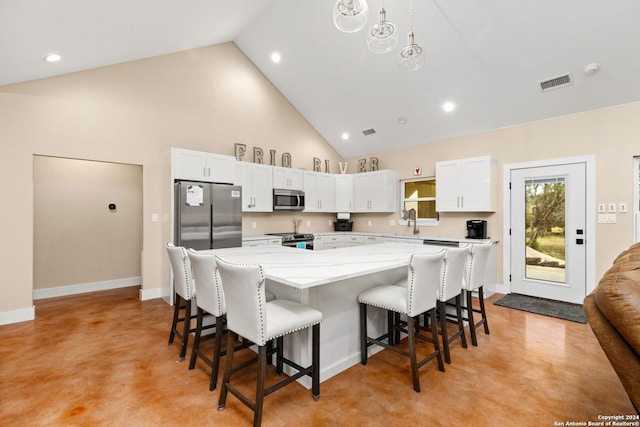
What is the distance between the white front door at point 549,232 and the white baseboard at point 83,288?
6492mm

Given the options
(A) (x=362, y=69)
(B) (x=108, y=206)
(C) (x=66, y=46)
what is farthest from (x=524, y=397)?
(B) (x=108, y=206)

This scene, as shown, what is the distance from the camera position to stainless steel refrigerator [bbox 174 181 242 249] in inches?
163

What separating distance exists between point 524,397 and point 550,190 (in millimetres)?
3369

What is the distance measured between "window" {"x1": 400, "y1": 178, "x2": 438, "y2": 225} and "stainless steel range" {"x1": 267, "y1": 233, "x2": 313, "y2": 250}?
2.05 metres

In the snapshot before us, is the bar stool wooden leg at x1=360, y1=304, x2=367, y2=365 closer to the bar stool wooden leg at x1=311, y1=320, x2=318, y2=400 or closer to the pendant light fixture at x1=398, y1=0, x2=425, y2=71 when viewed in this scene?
the bar stool wooden leg at x1=311, y1=320, x2=318, y2=400

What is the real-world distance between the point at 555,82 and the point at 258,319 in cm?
464

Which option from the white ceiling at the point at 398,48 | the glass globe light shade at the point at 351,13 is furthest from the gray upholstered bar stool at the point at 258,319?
the white ceiling at the point at 398,48

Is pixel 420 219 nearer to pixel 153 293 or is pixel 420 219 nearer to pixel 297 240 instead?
pixel 297 240

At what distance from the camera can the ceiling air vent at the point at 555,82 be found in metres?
3.78

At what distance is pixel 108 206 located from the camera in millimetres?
5109

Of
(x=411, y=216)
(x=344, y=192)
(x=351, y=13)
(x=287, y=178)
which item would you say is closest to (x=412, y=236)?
(x=411, y=216)

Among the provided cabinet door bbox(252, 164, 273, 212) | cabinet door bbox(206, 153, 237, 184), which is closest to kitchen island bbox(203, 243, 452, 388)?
cabinet door bbox(206, 153, 237, 184)

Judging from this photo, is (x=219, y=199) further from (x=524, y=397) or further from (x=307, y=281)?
(x=524, y=397)

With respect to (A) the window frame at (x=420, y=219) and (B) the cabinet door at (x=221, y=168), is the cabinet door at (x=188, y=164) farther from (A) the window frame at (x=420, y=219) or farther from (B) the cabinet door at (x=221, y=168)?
(A) the window frame at (x=420, y=219)
